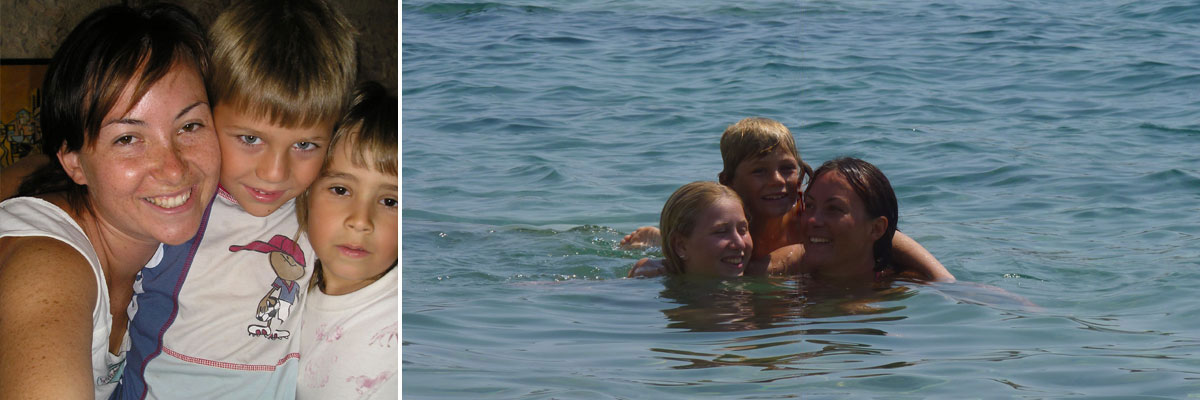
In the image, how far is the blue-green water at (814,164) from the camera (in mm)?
3146

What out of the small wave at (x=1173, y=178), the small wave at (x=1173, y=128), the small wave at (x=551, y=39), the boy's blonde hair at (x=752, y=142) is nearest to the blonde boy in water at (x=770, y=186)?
the boy's blonde hair at (x=752, y=142)

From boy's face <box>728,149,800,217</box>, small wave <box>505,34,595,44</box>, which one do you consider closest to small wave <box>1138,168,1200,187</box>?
boy's face <box>728,149,800,217</box>

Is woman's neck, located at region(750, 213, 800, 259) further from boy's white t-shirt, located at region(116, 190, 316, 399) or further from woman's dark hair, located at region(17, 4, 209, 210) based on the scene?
woman's dark hair, located at region(17, 4, 209, 210)

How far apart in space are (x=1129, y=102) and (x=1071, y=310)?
172 inches

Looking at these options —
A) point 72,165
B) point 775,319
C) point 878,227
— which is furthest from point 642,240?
point 72,165

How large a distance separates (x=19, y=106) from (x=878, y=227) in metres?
2.86

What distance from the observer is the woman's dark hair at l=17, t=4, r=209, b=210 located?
116 centimetres

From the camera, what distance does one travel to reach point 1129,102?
790cm

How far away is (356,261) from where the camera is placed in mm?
1291

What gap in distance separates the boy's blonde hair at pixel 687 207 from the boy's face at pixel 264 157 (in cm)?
235

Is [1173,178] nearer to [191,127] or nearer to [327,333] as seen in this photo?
[327,333]

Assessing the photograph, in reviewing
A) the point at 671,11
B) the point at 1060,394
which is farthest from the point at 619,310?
the point at 671,11

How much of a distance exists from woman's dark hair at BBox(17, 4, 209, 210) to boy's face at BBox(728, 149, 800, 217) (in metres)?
2.75

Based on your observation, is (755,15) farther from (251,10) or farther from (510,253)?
(251,10)
